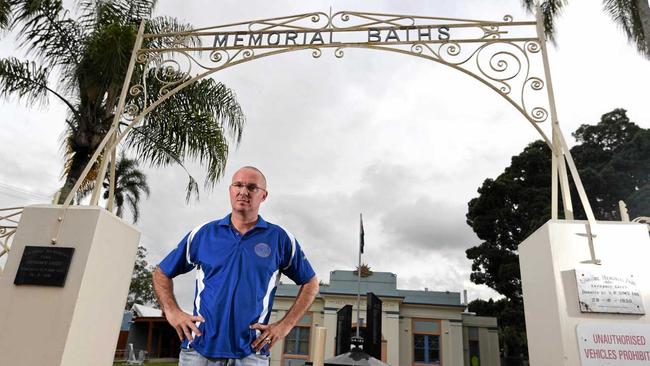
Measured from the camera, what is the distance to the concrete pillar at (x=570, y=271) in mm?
2832

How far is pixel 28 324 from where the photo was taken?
2986mm

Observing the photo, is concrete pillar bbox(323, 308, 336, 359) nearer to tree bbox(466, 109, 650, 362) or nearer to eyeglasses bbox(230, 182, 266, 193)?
tree bbox(466, 109, 650, 362)

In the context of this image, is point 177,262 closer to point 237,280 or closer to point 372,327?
point 237,280

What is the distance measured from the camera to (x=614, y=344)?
2.77 meters

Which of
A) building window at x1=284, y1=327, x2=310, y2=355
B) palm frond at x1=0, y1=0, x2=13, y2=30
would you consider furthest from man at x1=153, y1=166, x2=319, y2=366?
building window at x1=284, y1=327, x2=310, y2=355

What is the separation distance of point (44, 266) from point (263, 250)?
1836mm

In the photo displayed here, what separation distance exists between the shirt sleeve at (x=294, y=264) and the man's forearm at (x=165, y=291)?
627 millimetres

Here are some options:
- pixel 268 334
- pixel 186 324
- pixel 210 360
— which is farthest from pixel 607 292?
pixel 186 324

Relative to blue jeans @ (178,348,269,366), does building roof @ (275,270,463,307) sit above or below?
above

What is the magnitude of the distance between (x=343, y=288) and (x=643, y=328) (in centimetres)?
2043

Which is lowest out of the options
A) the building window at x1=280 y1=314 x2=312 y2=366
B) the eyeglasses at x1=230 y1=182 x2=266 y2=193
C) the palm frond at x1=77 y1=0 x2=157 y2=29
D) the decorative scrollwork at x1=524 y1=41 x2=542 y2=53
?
the building window at x1=280 y1=314 x2=312 y2=366

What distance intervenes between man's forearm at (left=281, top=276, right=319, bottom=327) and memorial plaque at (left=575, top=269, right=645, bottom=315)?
1807 millimetres

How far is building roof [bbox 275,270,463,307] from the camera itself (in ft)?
72.0

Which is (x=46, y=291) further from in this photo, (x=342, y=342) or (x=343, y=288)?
(x=343, y=288)
